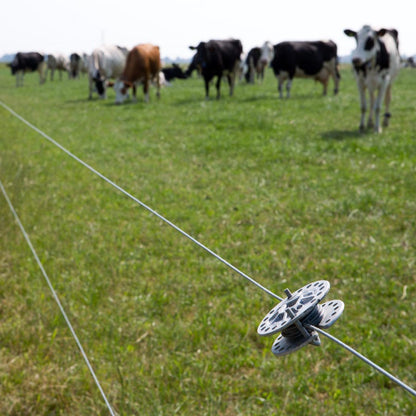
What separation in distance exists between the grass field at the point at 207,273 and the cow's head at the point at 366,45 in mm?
1369

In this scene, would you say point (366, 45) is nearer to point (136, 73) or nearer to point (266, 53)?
point (136, 73)

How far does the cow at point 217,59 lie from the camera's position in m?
16.4

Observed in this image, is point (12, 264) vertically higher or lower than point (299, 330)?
lower

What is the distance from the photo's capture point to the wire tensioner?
999 mm

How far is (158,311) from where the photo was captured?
3439 mm

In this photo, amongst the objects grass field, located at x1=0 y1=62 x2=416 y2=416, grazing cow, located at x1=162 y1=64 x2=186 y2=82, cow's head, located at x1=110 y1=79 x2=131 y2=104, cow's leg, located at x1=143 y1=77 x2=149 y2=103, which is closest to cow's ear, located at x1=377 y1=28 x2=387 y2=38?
grass field, located at x1=0 y1=62 x2=416 y2=416

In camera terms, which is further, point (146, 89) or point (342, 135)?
point (146, 89)

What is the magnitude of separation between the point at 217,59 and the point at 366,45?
897 centimetres

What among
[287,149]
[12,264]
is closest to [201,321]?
[12,264]

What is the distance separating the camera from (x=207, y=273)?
399 centimetres

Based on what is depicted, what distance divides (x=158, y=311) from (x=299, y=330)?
2478 mm

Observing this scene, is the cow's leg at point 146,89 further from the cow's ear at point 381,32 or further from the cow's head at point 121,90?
the cow's ear at point 381,32

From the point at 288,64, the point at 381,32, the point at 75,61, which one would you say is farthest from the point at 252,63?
the point at 381,32

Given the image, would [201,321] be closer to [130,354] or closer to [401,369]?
[130,354]
